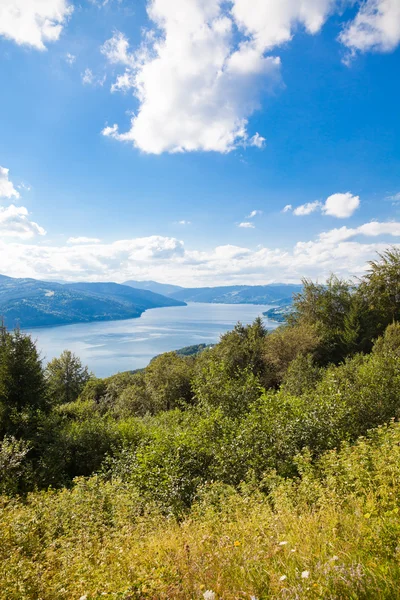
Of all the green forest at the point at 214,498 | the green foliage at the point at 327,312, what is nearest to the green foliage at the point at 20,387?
the green forest at the point at 214,498

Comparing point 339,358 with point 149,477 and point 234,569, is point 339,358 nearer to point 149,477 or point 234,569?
point 149,477

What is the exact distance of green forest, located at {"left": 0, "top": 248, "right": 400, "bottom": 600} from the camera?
3316 millimetres

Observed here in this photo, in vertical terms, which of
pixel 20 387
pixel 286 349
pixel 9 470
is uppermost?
pixel 20 387

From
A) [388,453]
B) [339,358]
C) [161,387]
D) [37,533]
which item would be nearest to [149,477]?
[37,533]

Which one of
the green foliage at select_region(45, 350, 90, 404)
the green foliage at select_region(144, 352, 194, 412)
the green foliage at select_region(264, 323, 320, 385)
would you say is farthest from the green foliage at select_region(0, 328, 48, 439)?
the green foliage at select_region(45, 350, 90, 404)

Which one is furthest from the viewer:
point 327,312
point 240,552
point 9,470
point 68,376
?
point 68,376

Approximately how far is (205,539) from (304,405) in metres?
7.02

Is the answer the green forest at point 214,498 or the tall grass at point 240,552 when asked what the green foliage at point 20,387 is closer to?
the green forest at point 214,498

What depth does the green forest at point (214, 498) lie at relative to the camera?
3316 millimetres

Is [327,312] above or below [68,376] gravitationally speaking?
above

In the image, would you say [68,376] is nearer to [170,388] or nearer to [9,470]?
[170,388]

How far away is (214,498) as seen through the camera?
22.3ft

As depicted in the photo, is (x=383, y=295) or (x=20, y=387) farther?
(x=383, y=295)

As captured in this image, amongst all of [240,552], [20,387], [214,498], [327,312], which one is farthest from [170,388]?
[240,552]
